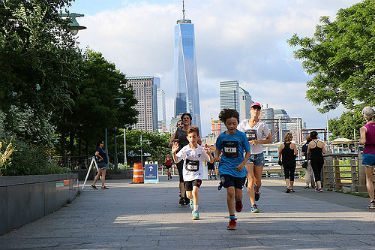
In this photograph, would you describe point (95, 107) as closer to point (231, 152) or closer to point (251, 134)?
point (251, 134)

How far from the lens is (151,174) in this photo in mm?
28797

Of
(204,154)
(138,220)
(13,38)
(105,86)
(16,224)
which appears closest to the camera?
(16,224)

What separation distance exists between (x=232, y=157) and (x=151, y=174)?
66.5 ft

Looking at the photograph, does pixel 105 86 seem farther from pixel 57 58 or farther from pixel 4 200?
pixel 4 200

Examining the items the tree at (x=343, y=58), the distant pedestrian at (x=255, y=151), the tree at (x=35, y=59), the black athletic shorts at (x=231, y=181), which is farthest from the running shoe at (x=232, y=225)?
the tree at (x=343, y=58)

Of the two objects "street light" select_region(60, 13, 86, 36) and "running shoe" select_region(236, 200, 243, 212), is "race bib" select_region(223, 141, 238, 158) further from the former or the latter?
"street light" select_region(60, 13, 86, 36)

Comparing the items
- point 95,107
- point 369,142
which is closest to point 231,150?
point 369,142

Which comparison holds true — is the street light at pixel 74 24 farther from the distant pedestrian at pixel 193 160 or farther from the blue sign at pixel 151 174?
the distant pedestrian at pixel 193 160

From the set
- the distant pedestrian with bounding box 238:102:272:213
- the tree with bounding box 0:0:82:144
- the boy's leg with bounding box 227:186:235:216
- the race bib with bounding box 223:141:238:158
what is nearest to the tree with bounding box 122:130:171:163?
the tree with bounding box 0:0:82:144

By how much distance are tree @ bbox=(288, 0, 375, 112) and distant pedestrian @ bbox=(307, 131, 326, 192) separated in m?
14.7

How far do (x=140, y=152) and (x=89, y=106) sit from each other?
Answer: 74.6m

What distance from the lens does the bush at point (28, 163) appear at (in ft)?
32.6

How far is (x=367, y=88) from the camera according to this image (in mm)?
31875


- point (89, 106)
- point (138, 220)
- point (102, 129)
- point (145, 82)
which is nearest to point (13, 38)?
point (138, 220)
